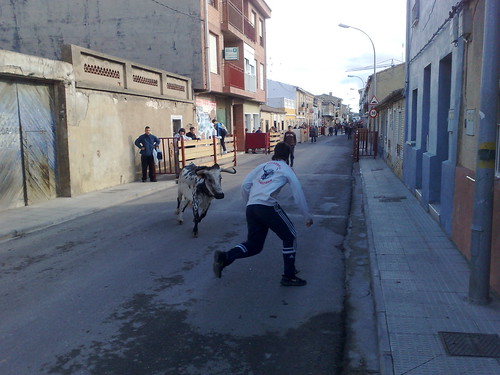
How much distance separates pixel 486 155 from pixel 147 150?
12044 millimetres

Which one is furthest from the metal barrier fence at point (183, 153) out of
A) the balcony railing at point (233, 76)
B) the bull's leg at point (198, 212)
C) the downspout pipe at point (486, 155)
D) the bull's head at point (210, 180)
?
the downspout pipe at point (486, 155)

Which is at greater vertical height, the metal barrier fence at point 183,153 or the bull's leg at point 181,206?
the metal barrier fence at point 183,153

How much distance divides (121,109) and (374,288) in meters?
11.5

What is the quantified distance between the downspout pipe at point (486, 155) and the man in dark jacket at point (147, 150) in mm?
11948

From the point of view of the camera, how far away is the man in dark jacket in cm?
1510

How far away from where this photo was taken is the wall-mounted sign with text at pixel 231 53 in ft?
82.9

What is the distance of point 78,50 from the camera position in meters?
12.7

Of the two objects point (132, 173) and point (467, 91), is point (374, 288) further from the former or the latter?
point (132, 173)

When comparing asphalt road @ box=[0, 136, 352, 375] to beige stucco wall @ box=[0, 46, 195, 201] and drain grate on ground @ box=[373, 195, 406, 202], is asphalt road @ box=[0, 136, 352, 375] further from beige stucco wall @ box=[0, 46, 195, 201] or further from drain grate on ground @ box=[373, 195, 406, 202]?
beige stucco wall @ box=[0, 46, 195, 201]

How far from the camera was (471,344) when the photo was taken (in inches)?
154

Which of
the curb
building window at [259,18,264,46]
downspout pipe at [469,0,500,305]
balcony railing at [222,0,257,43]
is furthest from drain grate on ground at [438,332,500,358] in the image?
building window at [259,18,264,46]

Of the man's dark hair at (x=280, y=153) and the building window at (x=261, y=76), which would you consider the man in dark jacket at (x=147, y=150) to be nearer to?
the man's dark hair at (x=280, y=153)

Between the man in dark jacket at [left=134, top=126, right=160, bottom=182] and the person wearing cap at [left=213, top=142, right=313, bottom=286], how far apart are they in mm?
10100

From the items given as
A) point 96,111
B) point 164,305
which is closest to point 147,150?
point 96,111
